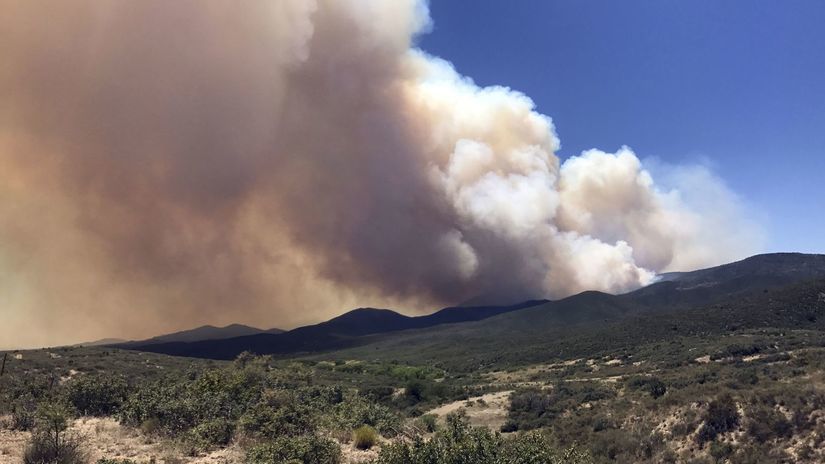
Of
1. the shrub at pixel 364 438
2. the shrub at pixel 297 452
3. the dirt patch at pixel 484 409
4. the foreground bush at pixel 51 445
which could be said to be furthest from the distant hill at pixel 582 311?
the foreground bush at pixel 51 445

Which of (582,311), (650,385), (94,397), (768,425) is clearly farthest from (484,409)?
(582,311)

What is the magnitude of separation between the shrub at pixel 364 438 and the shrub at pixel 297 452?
272cm

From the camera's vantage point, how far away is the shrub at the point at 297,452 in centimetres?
1638

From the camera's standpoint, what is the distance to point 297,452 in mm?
16766

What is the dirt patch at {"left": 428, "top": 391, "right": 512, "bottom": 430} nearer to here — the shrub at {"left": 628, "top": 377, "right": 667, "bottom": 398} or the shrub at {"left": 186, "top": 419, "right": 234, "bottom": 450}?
the shrub at {"left": 628, "top": 377, "right": 667, "bottom": 398}

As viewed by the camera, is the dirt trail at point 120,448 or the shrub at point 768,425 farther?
the shrub at point 768,425

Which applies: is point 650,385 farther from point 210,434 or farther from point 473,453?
point 210,434

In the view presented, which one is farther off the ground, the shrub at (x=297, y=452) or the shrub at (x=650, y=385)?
the shrub at (x=297, y=452)

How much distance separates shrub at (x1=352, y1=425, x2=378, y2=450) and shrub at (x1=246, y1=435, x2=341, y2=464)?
107 inches

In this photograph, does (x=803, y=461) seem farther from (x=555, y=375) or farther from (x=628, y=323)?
(x=628, y=323)

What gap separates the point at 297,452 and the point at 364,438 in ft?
15.7

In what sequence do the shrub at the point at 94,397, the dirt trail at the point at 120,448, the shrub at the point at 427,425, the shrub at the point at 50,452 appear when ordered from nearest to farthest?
the shrub at the point at 50,452 < the dirt trail at the point at 120,448 < the shrub at the point at 94,397 < the shrub at the point at 427,425

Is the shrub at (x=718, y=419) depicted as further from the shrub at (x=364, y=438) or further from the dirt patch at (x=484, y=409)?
the shrub at (x=364, y=438)

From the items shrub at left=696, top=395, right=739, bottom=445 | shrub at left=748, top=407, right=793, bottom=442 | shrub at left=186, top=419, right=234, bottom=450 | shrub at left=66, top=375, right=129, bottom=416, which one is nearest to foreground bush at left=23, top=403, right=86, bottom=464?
shrub at left=186, top=419, right=234, bottom=450
